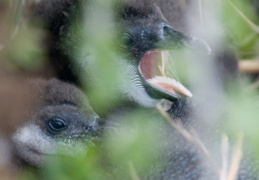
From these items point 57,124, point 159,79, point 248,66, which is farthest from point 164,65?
point 57,124

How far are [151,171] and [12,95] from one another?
67 cm

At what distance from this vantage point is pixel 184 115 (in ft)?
9.66

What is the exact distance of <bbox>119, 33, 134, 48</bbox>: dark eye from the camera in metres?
2.87

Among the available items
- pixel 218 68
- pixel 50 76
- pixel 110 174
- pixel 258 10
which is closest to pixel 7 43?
pixel 50 76

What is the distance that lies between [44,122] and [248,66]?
1096 millimetres

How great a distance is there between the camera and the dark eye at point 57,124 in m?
2.72

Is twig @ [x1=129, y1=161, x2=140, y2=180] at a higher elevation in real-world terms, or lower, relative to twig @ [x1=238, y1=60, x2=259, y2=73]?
lower

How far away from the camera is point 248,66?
3225 mm

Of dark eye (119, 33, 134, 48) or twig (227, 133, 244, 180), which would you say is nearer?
twig (227, 133, 244, 180)

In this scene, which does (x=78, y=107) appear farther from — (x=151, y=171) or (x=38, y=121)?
(x=151, y=171)

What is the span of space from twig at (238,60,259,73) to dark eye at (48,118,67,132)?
99 cm

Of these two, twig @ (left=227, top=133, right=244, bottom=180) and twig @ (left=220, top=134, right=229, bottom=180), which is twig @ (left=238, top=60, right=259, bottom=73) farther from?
twig @ (left=227, top=133, right=244, bottom=180)

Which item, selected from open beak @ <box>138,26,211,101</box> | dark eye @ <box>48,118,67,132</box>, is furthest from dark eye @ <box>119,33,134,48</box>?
dark eye @ <box>48,118,67,132</box>

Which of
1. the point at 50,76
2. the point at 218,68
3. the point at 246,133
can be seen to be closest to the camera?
the point at 246,133
